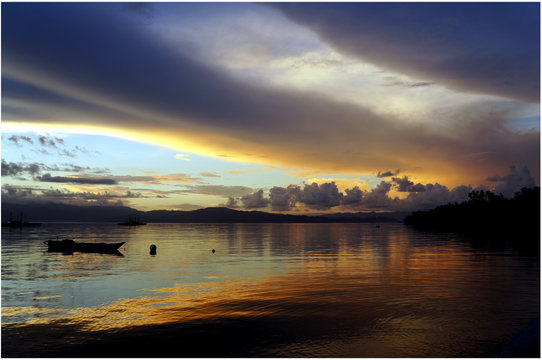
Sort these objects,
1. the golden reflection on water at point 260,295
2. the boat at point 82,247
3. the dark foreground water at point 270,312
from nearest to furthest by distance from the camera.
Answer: the dark foreground water at point 270,312
the golden reflection on water at point 260,295
the boat at point 82,247

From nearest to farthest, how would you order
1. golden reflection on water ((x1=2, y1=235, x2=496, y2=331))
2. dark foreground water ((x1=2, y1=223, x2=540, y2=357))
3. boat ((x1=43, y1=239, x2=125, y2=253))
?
dark foreground water ((x1=2, y1=223, x2=540, y2=357))
golden reflection on water ((x1=2, y1=235, x2=496, y2=331))
boat ((x1=43, y1=239, x2=125, y2=253))

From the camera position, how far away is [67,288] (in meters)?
38.9

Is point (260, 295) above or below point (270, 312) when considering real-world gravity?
below

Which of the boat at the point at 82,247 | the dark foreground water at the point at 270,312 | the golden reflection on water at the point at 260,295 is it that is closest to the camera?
the dark foreground water at the point at 270,312

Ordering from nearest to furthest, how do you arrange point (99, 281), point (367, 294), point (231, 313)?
1. point (231, 313)
2. point (367, 294)
3. point (99, 281)

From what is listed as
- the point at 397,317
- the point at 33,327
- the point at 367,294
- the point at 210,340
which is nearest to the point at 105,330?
the point at 33,327

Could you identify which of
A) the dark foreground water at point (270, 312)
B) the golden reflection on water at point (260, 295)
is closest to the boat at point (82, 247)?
the dark foreground water at point (270, 312)

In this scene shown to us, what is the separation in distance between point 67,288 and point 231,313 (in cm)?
2108

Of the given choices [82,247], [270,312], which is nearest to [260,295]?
[270,312]

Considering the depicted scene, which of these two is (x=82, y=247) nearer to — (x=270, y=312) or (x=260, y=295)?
(x=260, y=295)

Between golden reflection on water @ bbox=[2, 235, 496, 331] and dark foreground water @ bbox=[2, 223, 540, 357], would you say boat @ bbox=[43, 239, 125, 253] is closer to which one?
dark foreground water @ bbox=[2, 223, 540, 357]

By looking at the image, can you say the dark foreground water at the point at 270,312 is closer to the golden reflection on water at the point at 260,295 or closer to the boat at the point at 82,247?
the golden reflection on water at the point at 260,295

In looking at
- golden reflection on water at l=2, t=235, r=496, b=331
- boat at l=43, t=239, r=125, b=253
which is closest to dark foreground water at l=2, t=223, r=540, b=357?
golden reflection on water at l=2, t=235, r=496, b=331

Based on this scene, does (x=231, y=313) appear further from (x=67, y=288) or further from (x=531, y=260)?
(x=531, y=260)
